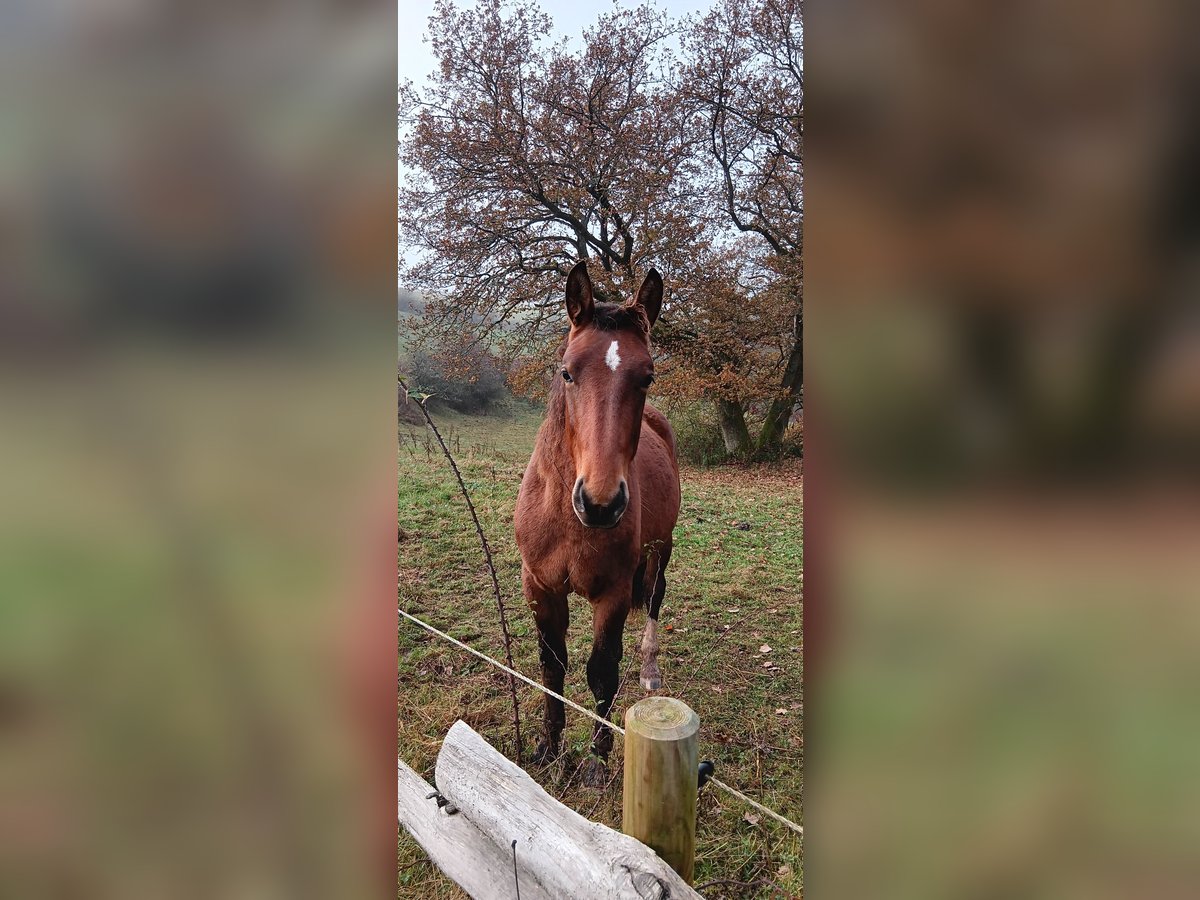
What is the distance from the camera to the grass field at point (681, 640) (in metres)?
1.39

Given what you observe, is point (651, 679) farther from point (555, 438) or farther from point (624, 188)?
point (624, 188)

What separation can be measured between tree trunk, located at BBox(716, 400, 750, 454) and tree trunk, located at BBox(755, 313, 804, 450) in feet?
0.21

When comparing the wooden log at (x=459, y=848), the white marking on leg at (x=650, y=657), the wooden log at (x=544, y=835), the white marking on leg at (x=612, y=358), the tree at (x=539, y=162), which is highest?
the tree at (x=539, y=162)

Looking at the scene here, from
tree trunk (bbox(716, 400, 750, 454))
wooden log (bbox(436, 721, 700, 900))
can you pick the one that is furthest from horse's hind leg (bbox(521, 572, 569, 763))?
tree trunk (bbox(716, 400, 750, 454))

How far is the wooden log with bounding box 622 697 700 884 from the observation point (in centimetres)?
128

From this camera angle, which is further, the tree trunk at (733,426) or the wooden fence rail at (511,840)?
the tree trunk at (733,426)

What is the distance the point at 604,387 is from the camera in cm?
137
